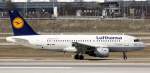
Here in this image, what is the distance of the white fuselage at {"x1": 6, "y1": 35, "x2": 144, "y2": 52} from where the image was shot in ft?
168

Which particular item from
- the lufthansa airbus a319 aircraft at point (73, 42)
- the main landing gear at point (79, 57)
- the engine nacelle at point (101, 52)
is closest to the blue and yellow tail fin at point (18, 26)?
the lufthansa airbus a319 aircraft at point (73, 42)

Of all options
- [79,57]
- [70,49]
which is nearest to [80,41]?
[70,49]

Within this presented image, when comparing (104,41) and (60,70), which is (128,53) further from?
(60,70)

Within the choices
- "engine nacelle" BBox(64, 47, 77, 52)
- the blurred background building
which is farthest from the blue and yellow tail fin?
the blurred background building

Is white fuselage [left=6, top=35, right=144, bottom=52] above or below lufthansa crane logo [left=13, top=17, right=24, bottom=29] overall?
below

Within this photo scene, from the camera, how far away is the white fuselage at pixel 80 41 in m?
51.2

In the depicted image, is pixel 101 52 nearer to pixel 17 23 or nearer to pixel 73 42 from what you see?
pixel 73 42

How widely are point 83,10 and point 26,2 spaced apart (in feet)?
54.3

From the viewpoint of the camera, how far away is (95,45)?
5091cm

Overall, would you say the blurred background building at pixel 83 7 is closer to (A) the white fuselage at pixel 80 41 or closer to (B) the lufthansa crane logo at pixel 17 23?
(B) the lufthansa crane logo at pixel 17 23

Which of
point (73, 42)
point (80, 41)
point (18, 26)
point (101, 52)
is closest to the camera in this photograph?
point (101, 52)

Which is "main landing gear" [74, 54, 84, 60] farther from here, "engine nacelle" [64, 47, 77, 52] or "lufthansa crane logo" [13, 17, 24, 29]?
"lufthansa crane logo" [13, 17, 24, 29]

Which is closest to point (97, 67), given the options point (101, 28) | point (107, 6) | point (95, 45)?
point (95, 45)

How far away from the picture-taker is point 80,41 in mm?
51375
